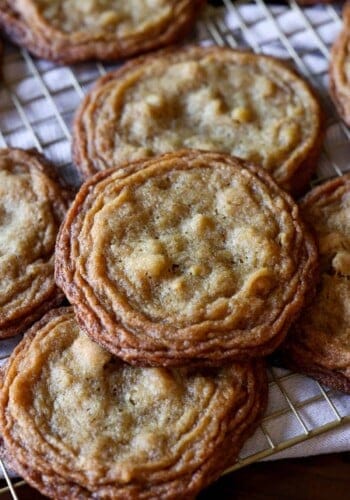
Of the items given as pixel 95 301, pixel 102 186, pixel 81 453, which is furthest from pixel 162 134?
pixel 81 453

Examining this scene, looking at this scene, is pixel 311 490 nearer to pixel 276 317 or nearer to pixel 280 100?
pixel 276 317

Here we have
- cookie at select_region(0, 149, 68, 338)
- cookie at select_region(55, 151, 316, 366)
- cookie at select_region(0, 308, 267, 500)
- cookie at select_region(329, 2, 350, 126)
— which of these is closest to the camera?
cookie at select_region(0, 308, 267, 500)

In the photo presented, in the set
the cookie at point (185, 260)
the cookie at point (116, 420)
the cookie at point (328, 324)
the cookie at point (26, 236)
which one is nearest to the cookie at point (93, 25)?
the cookie at point (26, 236)

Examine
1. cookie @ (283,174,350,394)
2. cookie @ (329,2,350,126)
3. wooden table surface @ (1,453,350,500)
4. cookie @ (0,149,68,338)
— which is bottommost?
wooden table surface @ (1,453,350,500)

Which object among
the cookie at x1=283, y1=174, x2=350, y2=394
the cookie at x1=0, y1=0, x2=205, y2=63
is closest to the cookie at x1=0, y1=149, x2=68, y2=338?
the cookie at x1=0, y1=0, x2=205, y2=63

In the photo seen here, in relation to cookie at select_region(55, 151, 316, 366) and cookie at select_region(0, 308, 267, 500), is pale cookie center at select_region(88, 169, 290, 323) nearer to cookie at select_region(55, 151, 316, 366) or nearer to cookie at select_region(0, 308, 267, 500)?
cookie at select_region(55, 151, 316, 366)

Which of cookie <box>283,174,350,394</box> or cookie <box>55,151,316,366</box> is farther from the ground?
cookie <box>55,151,316,366</box>

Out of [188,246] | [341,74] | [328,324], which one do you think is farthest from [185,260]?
[341,74]
